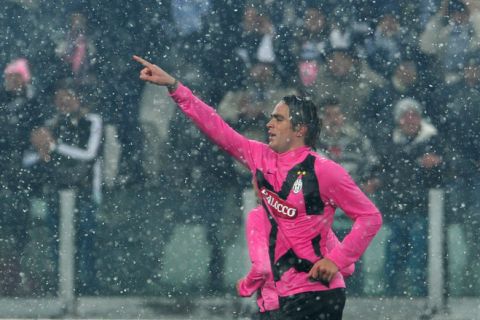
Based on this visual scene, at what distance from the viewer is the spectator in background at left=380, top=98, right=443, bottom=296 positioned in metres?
9.53

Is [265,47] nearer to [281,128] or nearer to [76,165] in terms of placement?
[76,165]

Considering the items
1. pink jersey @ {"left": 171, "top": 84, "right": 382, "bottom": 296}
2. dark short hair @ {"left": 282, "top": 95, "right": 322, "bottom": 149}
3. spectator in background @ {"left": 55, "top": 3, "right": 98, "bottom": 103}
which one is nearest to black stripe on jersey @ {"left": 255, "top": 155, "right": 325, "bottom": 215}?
pink jersey @ {"left": 171, "top": 84, "right": 382, "bottom": 296}

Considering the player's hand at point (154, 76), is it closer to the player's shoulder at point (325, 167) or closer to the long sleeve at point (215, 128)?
the long sleeve at point (215, 128)

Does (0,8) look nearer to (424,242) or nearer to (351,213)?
(424,242)

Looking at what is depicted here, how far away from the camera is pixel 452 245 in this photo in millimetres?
9508

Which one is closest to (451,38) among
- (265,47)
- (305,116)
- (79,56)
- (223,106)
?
(265,47)

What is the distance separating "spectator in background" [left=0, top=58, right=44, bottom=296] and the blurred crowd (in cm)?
1

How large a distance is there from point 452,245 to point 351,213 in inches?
159

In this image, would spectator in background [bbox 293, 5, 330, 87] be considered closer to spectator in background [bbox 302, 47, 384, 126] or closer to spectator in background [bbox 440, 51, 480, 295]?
spectator in background [bbox 302, 47, 384, 126]

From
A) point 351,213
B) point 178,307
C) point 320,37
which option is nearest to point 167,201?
point 178,307

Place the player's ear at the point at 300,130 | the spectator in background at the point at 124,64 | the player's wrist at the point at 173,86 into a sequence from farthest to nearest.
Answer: the spectator in background at the point at 124,64 → the player's ear at the point at 300,130 → the player's wrist at the point at 173,86

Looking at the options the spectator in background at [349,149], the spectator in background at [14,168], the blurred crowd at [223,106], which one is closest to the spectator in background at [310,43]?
the blurred crowd at [223,106]

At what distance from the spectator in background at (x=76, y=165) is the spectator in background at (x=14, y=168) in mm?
A: 99

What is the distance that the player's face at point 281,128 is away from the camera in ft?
18.4
